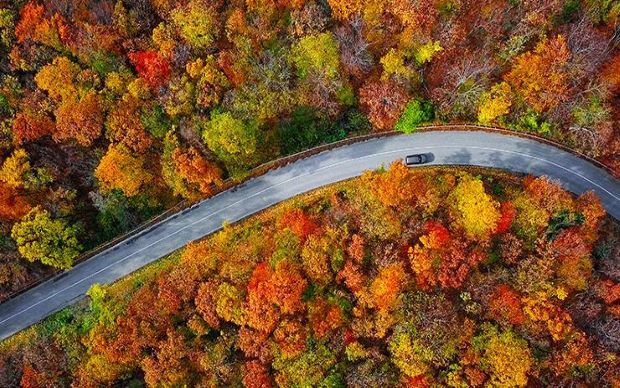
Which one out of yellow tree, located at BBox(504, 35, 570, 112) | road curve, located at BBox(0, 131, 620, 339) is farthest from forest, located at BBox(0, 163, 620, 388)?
yellow tree, located at BBox(504, 35, 570, 112)

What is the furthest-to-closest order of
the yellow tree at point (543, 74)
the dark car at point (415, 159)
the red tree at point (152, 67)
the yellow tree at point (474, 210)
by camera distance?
1. the dark car at point (415, 159)
2. the red tree at point (152, 67)
3. the yellow tree at point (543, 74)
4. the yellow tree at point (474, 210)

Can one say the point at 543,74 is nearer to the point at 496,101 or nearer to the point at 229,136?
the point at 496,101

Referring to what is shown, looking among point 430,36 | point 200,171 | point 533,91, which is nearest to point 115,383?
point 200,171

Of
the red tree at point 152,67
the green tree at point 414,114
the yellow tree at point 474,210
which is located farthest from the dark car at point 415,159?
the red tree at point 152,67

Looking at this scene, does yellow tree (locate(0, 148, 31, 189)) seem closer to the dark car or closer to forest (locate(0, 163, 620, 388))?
forest (locate(0, 163, 620, 388))

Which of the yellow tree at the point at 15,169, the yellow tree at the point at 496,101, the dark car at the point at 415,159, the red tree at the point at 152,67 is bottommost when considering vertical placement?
the dark car at the point at 415,159

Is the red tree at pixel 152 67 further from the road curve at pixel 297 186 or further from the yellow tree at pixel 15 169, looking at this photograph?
the yellow tree at pixel 15 169

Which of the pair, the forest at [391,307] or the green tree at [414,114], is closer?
the forest at [391,307]
